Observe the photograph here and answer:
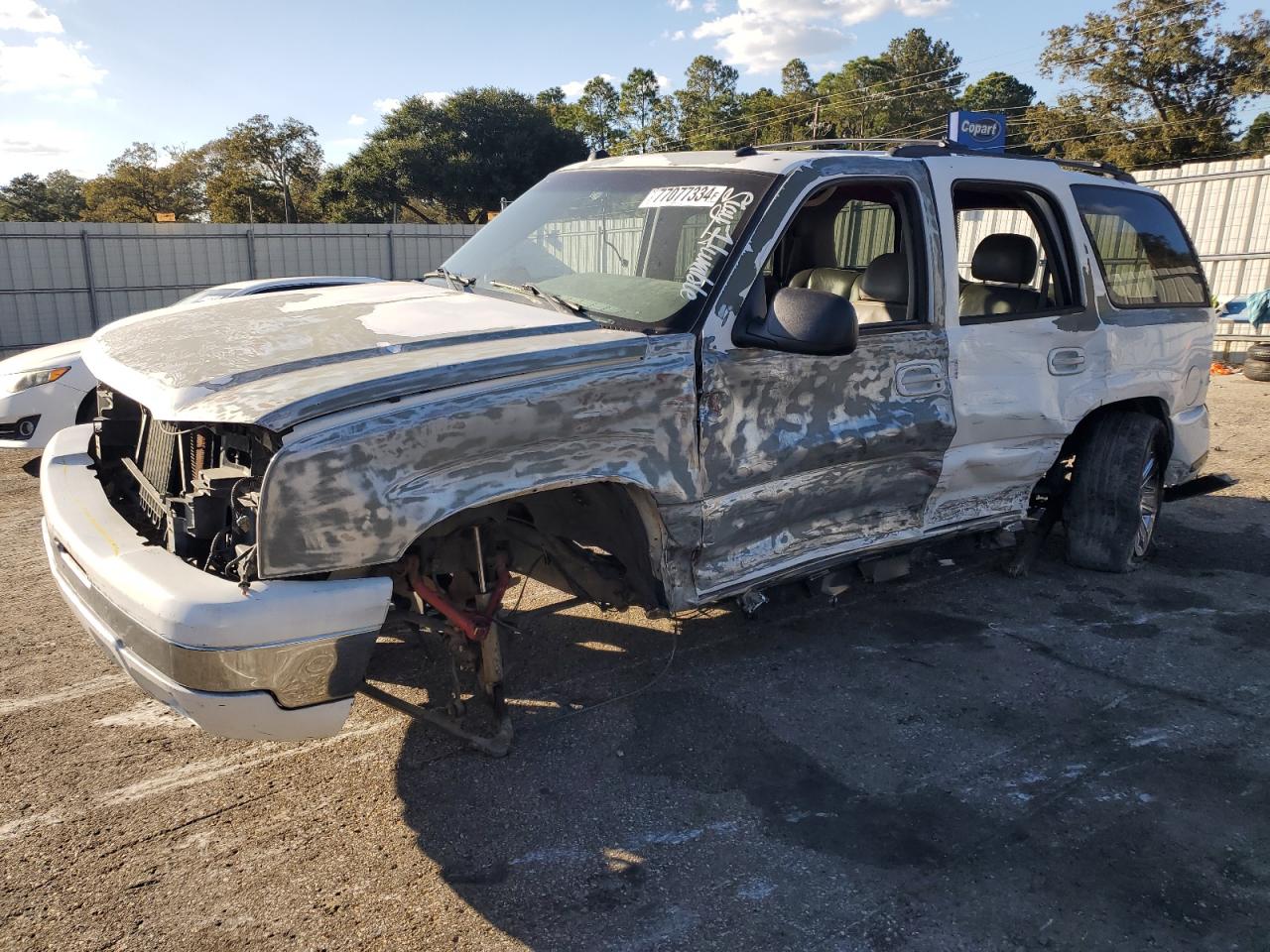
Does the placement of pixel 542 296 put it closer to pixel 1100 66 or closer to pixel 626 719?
pixel 626 719

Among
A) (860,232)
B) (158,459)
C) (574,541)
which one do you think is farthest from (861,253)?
(158,459)

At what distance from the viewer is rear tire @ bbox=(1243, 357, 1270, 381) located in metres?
12.2

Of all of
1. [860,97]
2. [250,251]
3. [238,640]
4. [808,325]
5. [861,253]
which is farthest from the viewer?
[860,97]

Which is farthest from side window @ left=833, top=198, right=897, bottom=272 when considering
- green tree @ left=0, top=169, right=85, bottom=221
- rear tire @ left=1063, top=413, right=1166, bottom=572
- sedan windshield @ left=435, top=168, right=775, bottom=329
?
green tree @ left=0, top=169, right=85, bottom=221

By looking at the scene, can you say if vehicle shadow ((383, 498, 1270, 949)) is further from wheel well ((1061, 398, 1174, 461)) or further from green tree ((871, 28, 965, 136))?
green tree ((871, 28, 965, 136))

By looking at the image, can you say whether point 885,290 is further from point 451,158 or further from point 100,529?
point 451,158

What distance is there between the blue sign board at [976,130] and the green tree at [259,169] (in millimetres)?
40746

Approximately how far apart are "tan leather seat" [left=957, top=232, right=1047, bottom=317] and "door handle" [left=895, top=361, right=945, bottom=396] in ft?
2.83

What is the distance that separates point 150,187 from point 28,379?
148 feet

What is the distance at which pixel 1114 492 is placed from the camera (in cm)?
492

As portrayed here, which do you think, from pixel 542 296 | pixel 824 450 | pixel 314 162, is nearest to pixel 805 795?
pixel 824 450

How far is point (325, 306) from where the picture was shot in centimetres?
346

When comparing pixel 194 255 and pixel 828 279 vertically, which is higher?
pixel 194 255

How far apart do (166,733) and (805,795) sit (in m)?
A: 2.30
